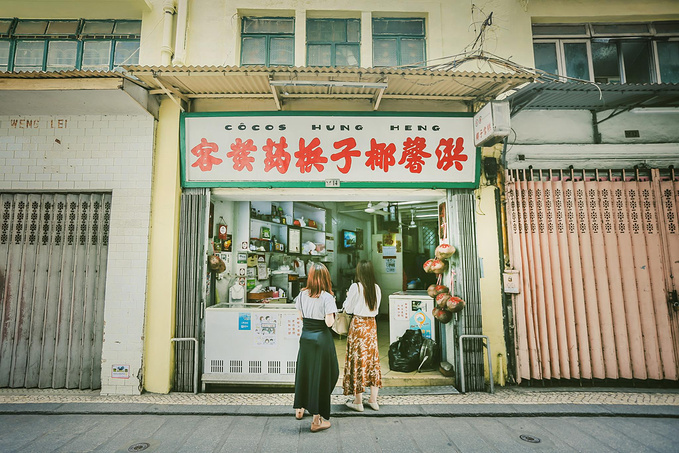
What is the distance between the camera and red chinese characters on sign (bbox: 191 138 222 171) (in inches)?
219

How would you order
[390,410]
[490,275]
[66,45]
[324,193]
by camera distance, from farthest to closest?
[66,45]
[324,193]
[490,275]
[390,410]

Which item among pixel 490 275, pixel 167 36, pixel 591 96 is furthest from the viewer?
pixel 167 36

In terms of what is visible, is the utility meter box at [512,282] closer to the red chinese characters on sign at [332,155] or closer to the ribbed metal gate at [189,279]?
the red chinese characters on sign at [332,155]

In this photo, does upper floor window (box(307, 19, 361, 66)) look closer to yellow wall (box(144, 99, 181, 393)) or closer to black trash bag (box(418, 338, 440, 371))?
yellow wall (box(144, 99, 181, 393))

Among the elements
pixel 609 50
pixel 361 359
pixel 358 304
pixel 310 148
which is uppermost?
pixel 609 50

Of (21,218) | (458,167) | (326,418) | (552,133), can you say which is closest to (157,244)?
(21,218)

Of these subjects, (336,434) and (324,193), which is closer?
(336,434)

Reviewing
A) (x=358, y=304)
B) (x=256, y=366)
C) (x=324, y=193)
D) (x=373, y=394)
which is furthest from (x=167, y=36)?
(x=373, y=394)

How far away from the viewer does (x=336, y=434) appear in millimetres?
3990

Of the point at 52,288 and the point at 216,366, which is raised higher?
the point at 52,288

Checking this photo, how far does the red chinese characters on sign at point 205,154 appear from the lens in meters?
5.55

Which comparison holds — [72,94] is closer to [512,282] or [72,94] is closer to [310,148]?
[310,148]

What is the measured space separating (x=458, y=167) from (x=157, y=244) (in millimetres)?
5247

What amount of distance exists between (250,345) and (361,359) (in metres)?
1.93
